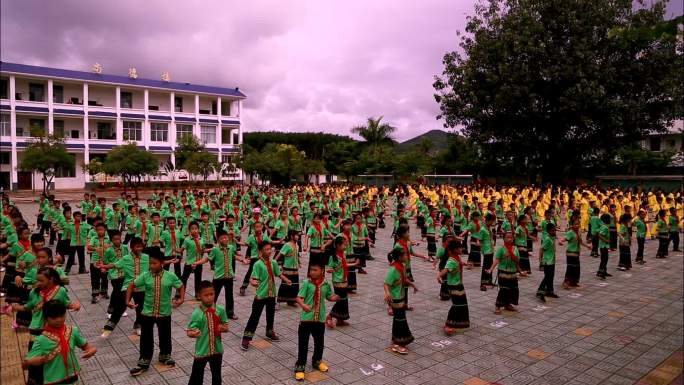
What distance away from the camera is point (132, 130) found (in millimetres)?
47812

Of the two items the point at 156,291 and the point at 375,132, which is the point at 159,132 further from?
the point at 156,291

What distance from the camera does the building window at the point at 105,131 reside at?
154ft

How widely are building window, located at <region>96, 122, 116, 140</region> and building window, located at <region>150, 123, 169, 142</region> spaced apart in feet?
11.9

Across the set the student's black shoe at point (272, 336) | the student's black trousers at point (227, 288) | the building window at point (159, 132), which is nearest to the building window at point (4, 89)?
the building window at point (159, 132)

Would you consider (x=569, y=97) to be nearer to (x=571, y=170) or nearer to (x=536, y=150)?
(x=536, y=150)

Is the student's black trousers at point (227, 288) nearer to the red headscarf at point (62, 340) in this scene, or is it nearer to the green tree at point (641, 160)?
the red headscarf at point (62, 340)

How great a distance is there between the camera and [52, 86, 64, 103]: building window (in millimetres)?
44362

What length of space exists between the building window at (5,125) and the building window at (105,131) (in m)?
7.28

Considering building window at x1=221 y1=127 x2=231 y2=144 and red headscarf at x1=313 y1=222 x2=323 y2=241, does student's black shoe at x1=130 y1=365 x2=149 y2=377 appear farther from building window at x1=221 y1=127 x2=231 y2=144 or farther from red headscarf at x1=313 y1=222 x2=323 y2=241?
building window at x1=221 y1=127 x2=231 y2=144

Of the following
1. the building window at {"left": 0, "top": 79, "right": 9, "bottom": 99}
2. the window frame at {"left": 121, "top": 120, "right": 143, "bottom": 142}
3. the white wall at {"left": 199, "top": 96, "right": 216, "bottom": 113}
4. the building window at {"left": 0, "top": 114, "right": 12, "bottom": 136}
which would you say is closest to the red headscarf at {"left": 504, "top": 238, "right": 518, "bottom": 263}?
the window frame at {"left": 121, "top": 120, "right": 143, "bottom": 142}

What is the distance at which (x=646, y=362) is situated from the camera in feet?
21.8

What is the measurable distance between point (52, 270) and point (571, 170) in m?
34.2

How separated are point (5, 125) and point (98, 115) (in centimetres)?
741

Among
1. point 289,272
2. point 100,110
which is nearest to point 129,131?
point 100,110
